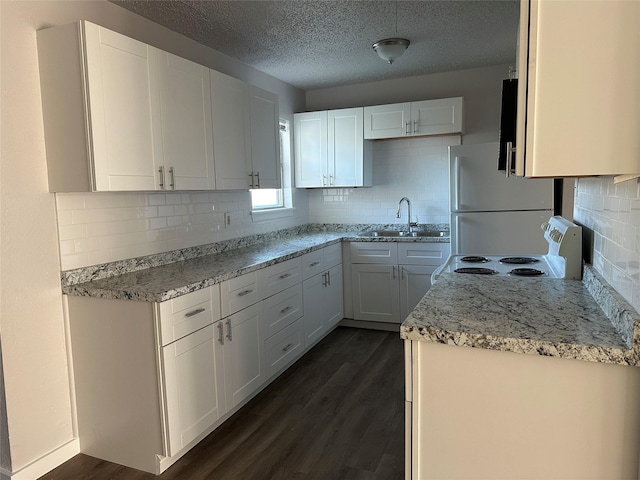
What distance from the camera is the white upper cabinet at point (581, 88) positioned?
1117 millimetres

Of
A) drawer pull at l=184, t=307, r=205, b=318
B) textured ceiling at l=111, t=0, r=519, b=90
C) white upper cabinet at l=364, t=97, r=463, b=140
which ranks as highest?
textured ceiling at l=111, t=0, r=519, b=90

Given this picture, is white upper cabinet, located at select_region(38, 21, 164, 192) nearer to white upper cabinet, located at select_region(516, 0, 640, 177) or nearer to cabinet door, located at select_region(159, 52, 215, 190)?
cabinet door, located at select_region(159, 52, 215, 190)

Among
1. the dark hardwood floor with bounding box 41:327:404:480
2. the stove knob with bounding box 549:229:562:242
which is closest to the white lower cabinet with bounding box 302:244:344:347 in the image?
the dark hardwood floor with bounding box 41:327:404:480

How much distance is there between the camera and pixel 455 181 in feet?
12.7

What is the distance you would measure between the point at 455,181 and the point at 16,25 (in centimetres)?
316

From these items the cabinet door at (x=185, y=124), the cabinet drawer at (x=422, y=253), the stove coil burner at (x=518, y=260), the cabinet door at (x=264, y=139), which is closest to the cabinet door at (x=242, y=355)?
the cabinet door at (x=185, y=124)

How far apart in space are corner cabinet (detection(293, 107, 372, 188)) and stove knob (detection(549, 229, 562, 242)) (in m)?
2.37

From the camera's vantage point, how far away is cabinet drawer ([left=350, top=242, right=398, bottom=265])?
416 centimetres

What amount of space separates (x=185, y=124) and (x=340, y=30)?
1.26m

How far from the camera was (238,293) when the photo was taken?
2.67 meters

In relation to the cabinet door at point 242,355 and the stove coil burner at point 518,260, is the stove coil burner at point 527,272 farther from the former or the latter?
the cabinet door at point 242,355

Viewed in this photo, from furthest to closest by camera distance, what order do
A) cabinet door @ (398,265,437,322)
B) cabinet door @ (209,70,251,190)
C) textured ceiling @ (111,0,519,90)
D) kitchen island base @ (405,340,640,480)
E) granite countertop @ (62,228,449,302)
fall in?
1. cabinet door @ (398,265,437,322)
2. cabinet door @ (209,70,251,190)
3. textured ceiling @ (111,0,519,90)
4. granite countertop @ (62,228,449,302)
5. kitchen island base @ (405,340,640,480)

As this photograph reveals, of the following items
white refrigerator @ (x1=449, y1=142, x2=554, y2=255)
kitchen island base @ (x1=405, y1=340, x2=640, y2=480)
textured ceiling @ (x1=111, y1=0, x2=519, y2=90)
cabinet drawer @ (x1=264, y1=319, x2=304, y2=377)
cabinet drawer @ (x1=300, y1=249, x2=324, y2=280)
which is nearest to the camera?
kitchen island base @ (x1=405, y1=340, x2=640, y2=480)

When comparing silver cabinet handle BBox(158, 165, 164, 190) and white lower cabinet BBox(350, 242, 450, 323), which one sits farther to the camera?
white lower cabinet BBox(350, 242, 450, 323)
